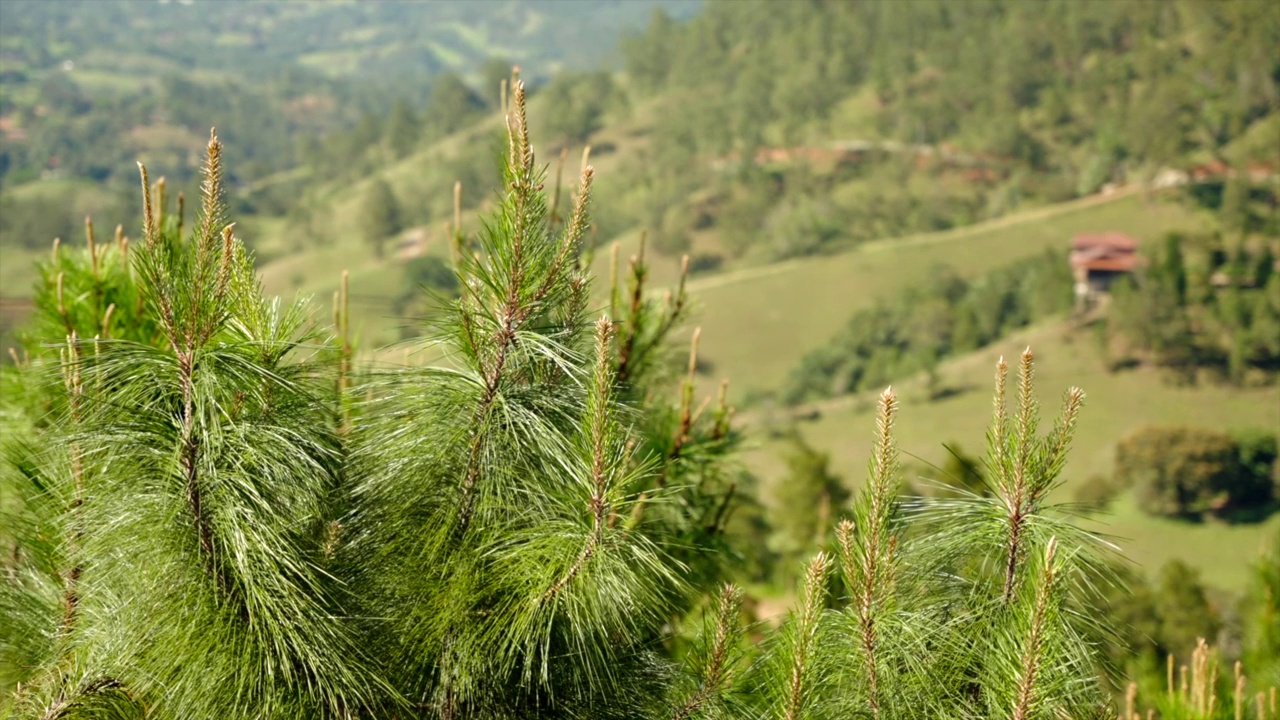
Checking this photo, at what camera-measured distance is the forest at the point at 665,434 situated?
1.59 metres

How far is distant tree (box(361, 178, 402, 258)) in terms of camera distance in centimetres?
6519

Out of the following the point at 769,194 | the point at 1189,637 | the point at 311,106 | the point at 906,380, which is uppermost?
the point at 311,106

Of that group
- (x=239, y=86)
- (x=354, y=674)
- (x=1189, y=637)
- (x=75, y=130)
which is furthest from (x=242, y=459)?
(x=239, y=86)

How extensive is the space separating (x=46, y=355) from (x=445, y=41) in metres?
159

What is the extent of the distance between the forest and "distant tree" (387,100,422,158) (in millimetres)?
14802

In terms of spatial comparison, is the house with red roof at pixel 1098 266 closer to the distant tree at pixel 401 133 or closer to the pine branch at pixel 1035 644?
the distant tree at pixel 401 133

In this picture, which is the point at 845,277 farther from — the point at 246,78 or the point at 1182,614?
the point at 246,78

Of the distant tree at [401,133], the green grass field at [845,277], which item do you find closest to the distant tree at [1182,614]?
the green grass field at [845,277]

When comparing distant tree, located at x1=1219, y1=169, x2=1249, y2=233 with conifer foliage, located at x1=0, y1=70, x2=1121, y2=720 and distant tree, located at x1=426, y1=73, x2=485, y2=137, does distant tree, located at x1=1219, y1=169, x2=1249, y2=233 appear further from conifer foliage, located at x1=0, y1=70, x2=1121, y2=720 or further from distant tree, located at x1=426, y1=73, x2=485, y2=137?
conifer foliage, located at x1=0, y1=70, x2=1121, y2=720

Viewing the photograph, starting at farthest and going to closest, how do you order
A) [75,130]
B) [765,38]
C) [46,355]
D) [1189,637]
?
1. [765,38]
2. [75,130]
3. [1189,637]
4. [46,355]

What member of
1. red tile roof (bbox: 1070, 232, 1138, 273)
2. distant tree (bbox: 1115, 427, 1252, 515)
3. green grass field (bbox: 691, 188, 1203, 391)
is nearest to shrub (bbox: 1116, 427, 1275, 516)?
distant tree (bbox: 1115, 427, 1252, 515)

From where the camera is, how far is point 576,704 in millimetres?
1813

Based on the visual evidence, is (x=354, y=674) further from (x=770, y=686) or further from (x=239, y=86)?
(x=239, y=86)

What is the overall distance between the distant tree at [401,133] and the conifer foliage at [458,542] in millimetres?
81116
